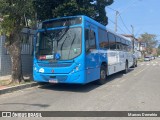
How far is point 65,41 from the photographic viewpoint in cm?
1111

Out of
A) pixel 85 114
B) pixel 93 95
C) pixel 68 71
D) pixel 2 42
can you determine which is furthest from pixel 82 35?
pixel 2 42

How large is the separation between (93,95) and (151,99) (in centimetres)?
217

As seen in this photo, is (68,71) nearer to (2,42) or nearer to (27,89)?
(27,89)

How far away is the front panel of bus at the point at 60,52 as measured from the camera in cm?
Result: 1073

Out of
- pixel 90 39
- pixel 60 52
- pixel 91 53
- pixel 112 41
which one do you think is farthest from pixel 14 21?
pixel 112 41

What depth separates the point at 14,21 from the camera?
1196 cm

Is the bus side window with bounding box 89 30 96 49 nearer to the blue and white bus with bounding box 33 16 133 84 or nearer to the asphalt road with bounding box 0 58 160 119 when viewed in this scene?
the blue and white bus with bounding box 33 16 133 84

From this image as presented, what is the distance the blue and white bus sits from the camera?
35.3ft

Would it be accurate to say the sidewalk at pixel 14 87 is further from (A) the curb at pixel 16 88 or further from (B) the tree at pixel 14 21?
(B) the tree at pixel 14 21

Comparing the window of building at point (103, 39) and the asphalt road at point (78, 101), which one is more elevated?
the window of building at point (103, 39)

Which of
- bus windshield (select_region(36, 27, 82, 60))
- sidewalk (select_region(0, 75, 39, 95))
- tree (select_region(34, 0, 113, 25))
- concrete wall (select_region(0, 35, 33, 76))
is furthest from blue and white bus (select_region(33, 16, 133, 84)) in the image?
tree (select_region(34, 0, 113, 25))

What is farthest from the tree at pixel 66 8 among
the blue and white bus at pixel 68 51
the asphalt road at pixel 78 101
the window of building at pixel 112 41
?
the asphalt road at pixel 78 101

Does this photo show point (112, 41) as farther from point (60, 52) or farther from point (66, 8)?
point (60, 52)

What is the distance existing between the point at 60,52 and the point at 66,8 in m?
6.10
